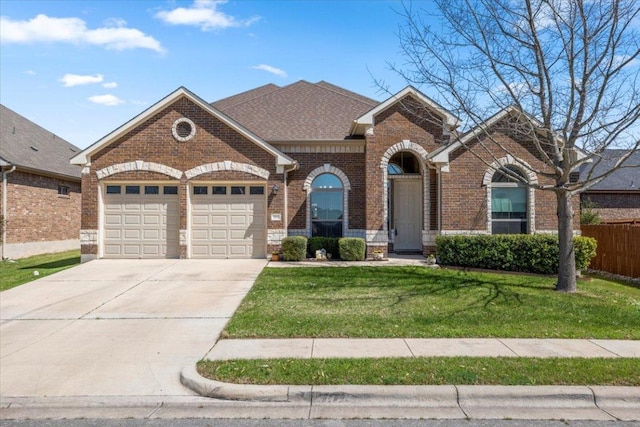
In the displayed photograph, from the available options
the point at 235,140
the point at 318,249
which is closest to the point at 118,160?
the point at 235,140

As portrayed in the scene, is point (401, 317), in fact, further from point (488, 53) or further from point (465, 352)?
point (488, 53)

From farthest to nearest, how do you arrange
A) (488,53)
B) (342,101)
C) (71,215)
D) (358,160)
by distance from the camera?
(71,215) → (342,101) → (358,160) → (488,53)

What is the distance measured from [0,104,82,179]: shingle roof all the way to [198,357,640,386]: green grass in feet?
55.4

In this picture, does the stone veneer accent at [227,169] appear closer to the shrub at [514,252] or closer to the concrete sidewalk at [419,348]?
the shrub at [514,252]

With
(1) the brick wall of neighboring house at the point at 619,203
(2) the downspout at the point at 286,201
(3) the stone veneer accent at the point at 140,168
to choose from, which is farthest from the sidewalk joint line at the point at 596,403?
(1) the brick wall of neighboring house at the point at 619,203

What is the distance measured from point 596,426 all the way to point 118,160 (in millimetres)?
14468

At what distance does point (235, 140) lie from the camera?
1438 centimetres

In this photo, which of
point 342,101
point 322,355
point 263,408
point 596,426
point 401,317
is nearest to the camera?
point 596,426

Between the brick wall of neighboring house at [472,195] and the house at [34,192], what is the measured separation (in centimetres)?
1686

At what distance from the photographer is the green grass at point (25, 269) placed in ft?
36.4

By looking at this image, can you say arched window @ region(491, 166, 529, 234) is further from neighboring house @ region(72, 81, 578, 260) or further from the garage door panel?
the garage door panel

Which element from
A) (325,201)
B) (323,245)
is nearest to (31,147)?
(325,201)

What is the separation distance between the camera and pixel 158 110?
14.2m

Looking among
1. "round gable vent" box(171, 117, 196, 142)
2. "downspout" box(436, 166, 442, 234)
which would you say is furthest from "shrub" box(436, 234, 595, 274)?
"round gable vent" box(171, 117, 196, 142)
